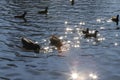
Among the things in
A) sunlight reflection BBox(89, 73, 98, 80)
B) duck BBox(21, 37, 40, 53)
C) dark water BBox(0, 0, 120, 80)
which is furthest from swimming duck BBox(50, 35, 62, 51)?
sunlight reflection BBox(89, 73, 98, 80)

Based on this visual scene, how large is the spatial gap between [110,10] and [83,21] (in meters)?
11.5

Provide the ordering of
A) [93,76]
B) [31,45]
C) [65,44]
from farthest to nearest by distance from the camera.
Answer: [65,44]
[31,45]
[93,76]

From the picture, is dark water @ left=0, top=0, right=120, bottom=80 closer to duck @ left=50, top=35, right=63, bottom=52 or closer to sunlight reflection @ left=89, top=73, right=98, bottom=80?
sunlight reflection @ left=89, top=73, right=98, bottom=80

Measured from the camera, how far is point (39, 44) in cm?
4119

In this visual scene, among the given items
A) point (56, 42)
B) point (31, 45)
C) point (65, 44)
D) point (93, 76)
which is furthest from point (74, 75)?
point (65, 44)

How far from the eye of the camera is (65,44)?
41.8m

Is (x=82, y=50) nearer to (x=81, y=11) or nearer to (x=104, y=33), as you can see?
(x=104, y=33)

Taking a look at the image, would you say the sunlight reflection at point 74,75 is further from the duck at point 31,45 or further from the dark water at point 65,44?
the duck at point 31,45

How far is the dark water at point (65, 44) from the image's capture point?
108ft

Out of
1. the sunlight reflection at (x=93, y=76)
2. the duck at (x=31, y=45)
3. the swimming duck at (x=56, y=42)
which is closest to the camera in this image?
the sunlight reflection at (x=93, y=76)

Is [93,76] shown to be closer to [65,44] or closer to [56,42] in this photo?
[56,42]

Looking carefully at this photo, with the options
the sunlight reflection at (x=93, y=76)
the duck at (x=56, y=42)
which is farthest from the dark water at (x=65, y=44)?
the duck at (x=56, y=42)

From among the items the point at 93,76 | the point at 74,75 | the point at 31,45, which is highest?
the point at 31,45

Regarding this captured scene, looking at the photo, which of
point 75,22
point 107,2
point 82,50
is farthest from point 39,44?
point 107,2
